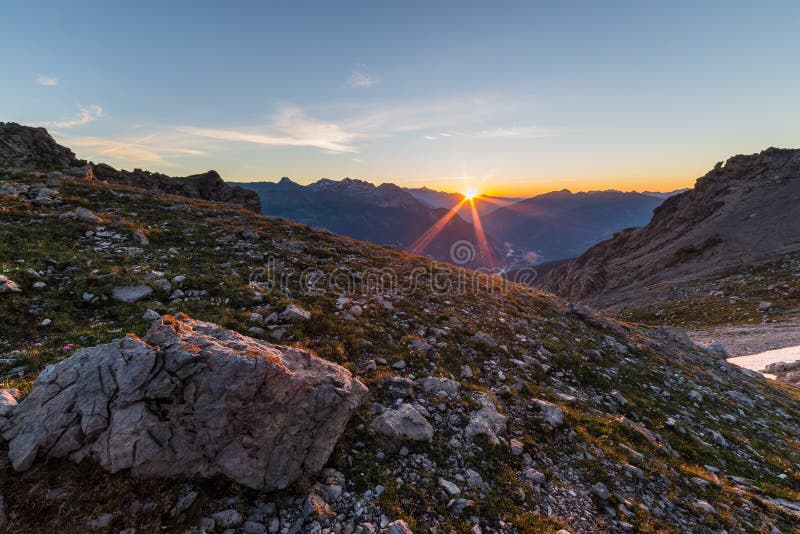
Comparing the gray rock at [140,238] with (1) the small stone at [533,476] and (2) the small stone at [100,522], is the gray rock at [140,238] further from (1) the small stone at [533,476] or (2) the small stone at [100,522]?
(1) the small stone at [533,476]

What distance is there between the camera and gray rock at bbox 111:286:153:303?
12.0 m

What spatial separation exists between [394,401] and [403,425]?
1.14 meters

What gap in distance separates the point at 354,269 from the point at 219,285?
916 centimetres

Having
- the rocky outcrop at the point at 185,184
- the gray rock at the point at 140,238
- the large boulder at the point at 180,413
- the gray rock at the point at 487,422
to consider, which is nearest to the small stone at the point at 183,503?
the large boulder at the point at 180,413

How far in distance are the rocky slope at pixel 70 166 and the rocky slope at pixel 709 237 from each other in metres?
79.9

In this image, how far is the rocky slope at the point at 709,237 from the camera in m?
61.4

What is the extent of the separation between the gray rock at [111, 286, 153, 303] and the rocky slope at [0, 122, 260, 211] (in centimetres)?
3221

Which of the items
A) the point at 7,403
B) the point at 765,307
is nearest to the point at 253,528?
the point at 7,403

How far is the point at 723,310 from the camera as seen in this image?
145 ft

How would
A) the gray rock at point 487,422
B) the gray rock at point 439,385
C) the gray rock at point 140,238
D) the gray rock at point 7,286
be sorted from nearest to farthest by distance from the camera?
1. the gray rock at point 487,422
2. the gray rock at point 439,385
3. the gray rock at point 7,286
4. the gray rock at point 140,238

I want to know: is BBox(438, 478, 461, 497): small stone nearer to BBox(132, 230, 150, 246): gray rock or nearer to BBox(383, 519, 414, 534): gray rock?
BBox(383, 519, 414, 534): gray rock

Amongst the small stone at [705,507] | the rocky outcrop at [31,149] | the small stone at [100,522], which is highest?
the rocky outcrop at [31,149]

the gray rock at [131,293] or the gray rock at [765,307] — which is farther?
the gray rock at [765,307]

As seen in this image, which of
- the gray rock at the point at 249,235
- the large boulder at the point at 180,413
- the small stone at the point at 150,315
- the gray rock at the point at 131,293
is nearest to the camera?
the large boulder at the point at 180,413
